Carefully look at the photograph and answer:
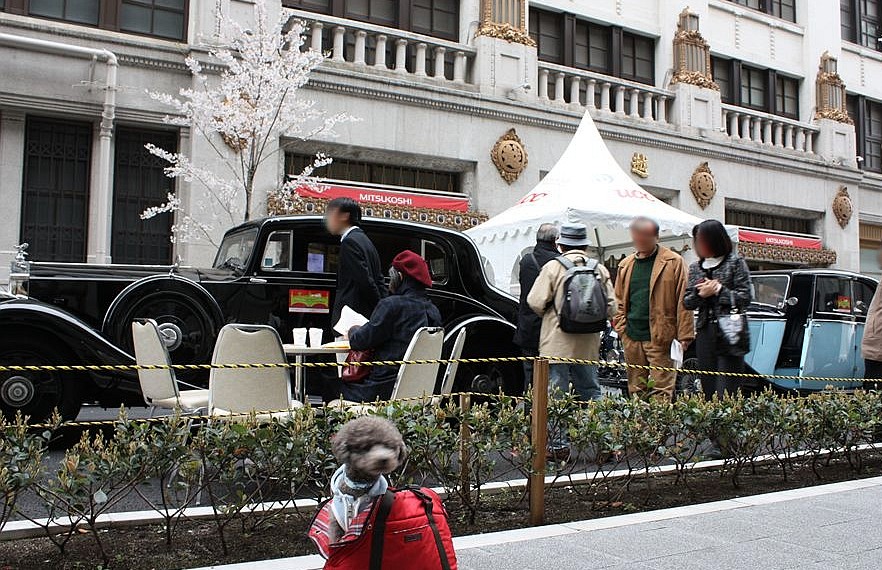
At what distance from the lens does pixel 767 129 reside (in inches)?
842

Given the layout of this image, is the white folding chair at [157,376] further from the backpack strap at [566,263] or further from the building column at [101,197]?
the building column at [101,197]

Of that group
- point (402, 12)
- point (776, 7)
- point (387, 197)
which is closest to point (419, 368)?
point (387, 197)

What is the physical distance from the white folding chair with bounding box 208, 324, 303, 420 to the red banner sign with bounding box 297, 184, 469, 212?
368 inches

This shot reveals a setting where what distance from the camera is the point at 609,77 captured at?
724 inches

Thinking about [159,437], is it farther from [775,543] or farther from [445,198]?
[445,198]

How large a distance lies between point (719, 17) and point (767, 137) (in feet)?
11.3

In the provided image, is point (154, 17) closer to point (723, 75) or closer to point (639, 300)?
point (639, 300)

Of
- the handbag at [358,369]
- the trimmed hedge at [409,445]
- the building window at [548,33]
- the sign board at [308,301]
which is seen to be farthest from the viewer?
the building window at [548,33]

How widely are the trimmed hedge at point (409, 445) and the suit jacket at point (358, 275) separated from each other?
164cm

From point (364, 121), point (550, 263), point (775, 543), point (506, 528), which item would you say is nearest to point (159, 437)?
point (506, 528)

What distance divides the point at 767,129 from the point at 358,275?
18.4 meters

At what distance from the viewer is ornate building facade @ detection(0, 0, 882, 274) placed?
42.3 ft

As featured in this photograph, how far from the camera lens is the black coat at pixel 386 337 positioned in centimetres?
520

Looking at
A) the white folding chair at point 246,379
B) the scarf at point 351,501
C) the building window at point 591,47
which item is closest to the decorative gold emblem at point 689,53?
the building window at point 591,47
